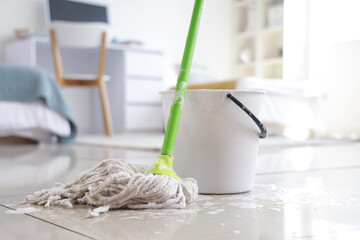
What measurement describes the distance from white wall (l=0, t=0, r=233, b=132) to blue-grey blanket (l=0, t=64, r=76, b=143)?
1770 millimetres

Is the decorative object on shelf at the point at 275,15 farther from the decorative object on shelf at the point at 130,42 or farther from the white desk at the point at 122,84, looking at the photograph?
the decorative object on shelf at the point at 130,42

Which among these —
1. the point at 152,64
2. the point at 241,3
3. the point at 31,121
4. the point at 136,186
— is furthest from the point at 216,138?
the point at 241,3

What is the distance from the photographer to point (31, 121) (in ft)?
9.64

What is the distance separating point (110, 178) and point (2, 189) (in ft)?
1.30

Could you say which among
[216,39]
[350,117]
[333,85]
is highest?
[216,39]

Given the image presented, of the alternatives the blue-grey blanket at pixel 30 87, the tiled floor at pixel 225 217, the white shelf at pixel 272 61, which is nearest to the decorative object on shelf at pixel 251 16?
the white shelf at pixel 272 61

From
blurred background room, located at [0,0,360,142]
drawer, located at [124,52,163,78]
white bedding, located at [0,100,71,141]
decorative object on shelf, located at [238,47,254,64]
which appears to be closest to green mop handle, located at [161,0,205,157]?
blurred background room, located at [0,0,360,142]

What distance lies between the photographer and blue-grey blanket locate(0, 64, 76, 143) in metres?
2.95

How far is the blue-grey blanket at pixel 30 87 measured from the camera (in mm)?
2947

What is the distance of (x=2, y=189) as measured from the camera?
1.11m

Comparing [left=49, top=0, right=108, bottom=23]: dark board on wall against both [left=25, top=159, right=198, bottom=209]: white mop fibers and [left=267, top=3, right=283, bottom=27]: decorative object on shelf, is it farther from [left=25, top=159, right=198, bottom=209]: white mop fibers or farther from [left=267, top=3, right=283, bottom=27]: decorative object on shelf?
[left=25, top=159, right=198, bottom=209]: white mop fibers

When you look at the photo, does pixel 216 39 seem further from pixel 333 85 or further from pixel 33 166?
pixel 33 166

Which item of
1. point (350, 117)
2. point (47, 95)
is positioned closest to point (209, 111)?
point (47, 95)

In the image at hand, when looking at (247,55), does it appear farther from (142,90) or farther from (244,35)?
(142,90)
